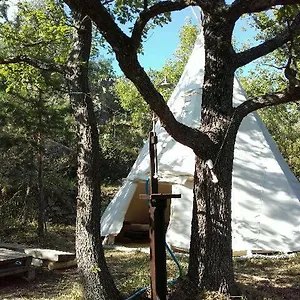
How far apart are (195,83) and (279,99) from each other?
4.87m

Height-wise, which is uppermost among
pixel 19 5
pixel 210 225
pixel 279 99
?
pixel 19 5

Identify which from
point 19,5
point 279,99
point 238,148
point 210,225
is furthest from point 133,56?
point 238,148

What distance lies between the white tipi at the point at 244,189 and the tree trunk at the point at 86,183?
316 cm

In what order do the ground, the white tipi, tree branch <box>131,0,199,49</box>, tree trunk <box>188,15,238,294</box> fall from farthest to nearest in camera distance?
the white tipi → the ground → tree trunk <box>188,15,238,294</box> → tree branch <box>131,0,199,49</box>

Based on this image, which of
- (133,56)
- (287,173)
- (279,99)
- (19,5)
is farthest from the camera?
(287,173)

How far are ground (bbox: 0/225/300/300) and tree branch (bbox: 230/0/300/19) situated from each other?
8.59ft

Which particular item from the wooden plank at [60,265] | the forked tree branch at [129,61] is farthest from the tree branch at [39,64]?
the wooden plank at [60,265]

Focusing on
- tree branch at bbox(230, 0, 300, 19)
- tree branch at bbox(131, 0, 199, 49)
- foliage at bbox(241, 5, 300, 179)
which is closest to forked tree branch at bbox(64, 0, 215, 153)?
tree branch at bbox(131, 0, 199, 49)

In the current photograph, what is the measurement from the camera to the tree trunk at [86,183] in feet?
13.2

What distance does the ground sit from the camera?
181 inches

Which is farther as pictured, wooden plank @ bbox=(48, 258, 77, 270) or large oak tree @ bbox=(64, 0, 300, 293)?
wooden plank @ bbox=(48, 258, 77, 270)

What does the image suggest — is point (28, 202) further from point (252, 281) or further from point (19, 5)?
point (252, 281)

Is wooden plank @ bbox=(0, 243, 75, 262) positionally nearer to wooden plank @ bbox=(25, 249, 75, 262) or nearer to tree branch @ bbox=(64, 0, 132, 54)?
wooden plank @ bbox=(25, 249, 75, 262)

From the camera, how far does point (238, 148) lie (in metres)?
7.78
